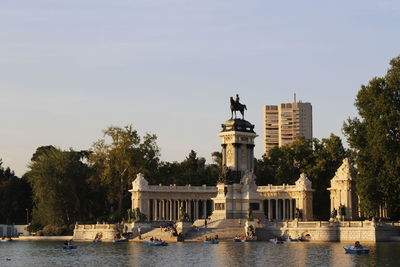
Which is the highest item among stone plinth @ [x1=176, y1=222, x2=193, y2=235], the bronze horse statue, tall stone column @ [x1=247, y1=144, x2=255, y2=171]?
the bronze horse statue

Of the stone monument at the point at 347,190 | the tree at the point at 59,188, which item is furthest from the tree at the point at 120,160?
the stone monument at the point at 347,190

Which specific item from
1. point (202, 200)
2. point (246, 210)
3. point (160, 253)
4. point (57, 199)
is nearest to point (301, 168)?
point (202, 200)

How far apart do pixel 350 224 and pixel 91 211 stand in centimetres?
5553

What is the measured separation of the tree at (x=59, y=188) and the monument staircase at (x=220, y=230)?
29.5 m

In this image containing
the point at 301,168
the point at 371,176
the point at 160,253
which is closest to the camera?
the point at 160,253

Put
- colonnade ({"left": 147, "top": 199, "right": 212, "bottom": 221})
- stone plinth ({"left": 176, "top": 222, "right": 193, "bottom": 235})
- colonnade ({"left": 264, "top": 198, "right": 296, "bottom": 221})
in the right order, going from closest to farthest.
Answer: stone plinth ({"left": 176, "top": 222, "right": 193, "bottom": 235}), colonnade ({"left": 264, "top": 198, "right": 296, "bottom": 221}), colonnade ({"left": 147, "top": 199, "right": 212, "bottom": 221})

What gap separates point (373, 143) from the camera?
309 feet

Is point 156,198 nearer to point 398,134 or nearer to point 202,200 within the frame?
point 202,200

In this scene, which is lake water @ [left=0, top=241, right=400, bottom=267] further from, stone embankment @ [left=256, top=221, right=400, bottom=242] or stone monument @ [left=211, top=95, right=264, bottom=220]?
stone monument @ [left=211, top=95, right=264, bottom=220]

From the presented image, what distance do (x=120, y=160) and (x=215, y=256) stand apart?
2308 inches

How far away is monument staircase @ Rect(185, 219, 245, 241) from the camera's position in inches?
4097

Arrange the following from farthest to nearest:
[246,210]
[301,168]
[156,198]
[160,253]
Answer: [301,168] < [156,198] < [246,210] < [160,253]

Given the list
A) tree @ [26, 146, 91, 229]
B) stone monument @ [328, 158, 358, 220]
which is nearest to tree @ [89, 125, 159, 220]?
tree @ [26, 146, 91, 229]

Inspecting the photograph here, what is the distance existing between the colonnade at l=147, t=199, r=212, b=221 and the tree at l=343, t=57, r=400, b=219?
124ft
